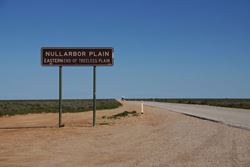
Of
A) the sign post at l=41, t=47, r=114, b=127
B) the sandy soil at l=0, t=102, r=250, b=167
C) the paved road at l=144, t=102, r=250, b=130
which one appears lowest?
the sandy soil at l=0, t=102, r=250, b=167

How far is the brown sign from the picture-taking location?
24.3 m

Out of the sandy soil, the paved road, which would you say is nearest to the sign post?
the sandy soil

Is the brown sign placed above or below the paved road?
above

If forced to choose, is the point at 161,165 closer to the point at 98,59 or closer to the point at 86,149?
the point at 86,149

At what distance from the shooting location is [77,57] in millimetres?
24500

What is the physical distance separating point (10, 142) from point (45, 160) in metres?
Result: 4.99

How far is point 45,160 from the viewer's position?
11.8m

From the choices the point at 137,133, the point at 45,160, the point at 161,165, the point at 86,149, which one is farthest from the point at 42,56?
the point at 161,165

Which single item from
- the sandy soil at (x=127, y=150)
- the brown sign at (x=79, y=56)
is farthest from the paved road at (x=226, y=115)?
the brown sign at (x=79, y=56)

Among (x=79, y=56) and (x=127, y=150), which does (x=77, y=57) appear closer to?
(x=79, y=56)

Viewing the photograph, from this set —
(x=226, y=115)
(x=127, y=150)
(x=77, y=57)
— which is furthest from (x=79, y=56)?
(x=226, y=115)

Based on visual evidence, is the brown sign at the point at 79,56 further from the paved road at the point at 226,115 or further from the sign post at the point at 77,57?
the paved road at the point at 226,115

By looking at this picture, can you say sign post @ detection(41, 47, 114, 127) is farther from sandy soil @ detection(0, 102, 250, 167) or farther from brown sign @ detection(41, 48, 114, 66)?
sandy soil @ detection(0, 102, 250, 167)

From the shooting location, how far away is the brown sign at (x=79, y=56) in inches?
958
